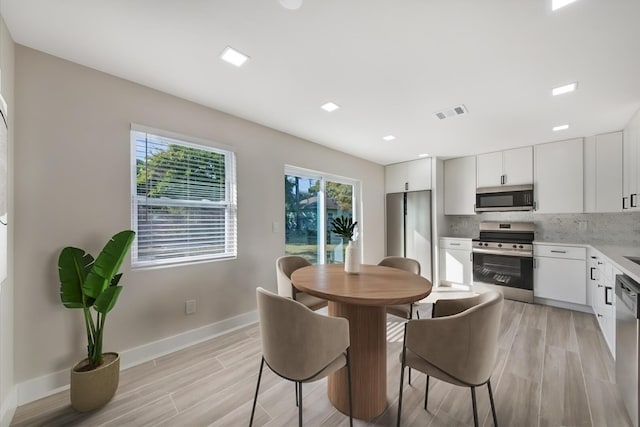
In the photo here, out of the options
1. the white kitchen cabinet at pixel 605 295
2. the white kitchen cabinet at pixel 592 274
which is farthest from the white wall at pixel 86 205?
the white kitchen cabinet at pixel 592 274

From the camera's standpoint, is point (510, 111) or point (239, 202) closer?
point (510, 111)

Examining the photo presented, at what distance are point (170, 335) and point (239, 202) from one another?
147cm

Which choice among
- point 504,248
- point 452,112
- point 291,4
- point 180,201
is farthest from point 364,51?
point 504,248

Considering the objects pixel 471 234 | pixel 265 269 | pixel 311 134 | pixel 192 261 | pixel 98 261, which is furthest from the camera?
pixel 471 234

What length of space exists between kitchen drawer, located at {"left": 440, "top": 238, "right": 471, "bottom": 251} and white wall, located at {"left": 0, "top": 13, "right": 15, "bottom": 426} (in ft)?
17.2

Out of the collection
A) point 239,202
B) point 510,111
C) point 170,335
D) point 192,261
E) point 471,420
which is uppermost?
point 510,111

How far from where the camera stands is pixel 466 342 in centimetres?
122

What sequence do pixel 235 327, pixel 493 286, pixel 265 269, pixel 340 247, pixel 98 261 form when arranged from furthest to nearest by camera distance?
1. pixel 340 247
2. pixel 493 286
3. pixel 265 269
4. pixel 235 327
5. pixel 98 261

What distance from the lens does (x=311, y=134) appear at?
350 cm

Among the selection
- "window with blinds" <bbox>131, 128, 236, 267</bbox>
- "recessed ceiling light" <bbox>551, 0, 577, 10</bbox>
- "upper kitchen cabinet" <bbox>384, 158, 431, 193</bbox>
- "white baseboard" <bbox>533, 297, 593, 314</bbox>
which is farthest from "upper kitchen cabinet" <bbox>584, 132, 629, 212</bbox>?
"window with blinds" <bbox>131, 128, 236, 267</bbox>

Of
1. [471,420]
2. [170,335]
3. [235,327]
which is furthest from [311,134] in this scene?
[471,420]

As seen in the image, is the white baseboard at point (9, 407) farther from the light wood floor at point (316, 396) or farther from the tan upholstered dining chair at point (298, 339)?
the tan upholstered dining chair at point (298, 339)

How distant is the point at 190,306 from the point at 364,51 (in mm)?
2713

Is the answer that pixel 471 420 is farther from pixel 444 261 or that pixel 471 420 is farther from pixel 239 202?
pixel 444 261
